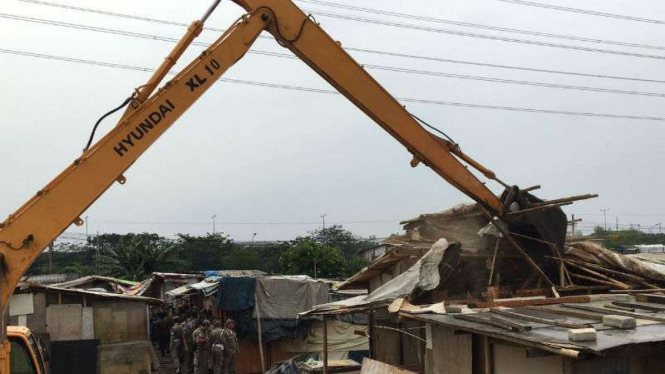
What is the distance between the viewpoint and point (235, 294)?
63.1 ft

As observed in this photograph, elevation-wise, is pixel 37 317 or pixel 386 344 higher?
pixel 37 317

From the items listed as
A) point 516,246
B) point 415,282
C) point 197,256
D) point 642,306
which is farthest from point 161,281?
point 197,256

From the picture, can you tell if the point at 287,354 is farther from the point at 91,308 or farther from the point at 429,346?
the point at 429,346

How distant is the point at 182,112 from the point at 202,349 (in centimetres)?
1070

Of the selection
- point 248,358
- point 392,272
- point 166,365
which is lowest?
point 166,365

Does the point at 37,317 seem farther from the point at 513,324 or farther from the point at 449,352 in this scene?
the point at 513,324

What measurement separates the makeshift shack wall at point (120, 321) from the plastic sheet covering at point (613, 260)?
12861 millimetres

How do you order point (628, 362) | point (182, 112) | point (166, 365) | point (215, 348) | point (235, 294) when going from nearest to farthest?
point (628, 362) < point (182, 112) < point (215, 348) < point (235, 294) < point (166, 365)

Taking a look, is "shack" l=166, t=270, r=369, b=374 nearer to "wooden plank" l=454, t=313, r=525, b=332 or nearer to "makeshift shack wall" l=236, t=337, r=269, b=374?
"makeshift shack wall" l=236, t=337, r=269, b=374

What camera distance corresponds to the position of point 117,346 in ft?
59.5

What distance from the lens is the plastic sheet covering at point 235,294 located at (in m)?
19.2

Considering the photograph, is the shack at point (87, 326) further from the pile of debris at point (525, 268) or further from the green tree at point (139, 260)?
the green tree at point (139, 260)

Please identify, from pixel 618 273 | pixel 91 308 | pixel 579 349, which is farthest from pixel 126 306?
pixel 579 349

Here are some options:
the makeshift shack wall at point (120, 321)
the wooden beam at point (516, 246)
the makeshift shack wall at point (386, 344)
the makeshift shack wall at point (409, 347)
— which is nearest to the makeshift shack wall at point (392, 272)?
the makeshift shack wall at point (386, 344)
